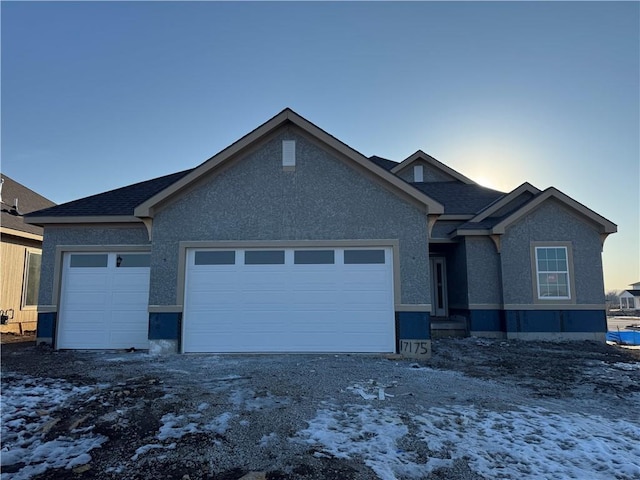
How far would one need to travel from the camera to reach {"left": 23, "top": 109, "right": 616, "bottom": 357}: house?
9188 millimetres

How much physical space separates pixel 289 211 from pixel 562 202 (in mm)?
8353

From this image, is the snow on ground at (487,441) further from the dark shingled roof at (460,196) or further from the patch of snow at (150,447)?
the dark shingled roof at (460,196)

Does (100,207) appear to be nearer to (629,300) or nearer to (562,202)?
(562,202)

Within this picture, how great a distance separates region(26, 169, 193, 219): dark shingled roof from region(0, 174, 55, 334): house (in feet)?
11.5

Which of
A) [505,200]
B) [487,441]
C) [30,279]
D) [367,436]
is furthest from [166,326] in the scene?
[505,200]

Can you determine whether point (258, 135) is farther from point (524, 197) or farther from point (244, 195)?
point (524, 197)

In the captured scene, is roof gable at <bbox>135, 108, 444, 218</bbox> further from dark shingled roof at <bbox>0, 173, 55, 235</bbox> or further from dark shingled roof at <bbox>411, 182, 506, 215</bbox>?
dark shingled roof at <bbox>0, 173, 55, 235</bbox>

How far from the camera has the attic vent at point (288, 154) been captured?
9586mm

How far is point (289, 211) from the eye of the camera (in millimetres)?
9453

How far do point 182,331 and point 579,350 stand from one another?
9.97 metres

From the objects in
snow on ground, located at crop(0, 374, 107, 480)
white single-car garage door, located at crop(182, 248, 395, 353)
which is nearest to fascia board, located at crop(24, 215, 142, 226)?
white single-car garage door, located at crop(182, 248, 395, 353)

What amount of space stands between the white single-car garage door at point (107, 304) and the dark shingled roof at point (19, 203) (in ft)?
16.1

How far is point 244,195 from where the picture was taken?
954 cm

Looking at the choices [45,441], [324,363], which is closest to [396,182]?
[324,363]
